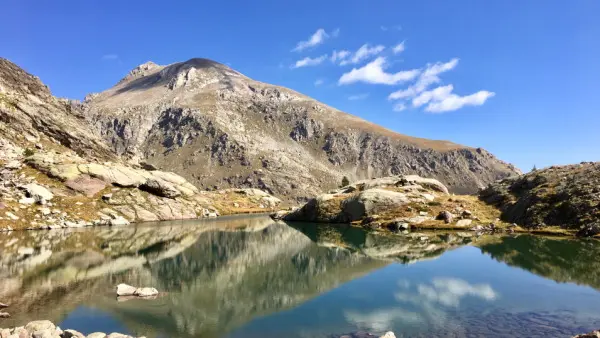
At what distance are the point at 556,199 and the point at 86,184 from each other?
107 m

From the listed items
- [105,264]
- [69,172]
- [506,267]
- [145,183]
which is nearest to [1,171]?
[69,172]

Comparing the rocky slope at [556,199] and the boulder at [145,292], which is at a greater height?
the rocky slope at [556,199]

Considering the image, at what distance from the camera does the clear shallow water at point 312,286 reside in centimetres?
2267

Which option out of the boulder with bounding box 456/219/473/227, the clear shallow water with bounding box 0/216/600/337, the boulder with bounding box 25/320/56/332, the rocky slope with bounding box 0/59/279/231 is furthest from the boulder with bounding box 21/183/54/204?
the boulder with bounding box 456/219/473/227

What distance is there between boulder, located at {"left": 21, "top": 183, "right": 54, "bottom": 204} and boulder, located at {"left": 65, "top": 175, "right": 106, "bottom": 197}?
8.17 metres

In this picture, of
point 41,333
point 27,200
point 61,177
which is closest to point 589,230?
point 41,333

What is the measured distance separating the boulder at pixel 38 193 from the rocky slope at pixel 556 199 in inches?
3951

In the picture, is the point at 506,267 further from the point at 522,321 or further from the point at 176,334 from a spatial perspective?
the point at 176,334

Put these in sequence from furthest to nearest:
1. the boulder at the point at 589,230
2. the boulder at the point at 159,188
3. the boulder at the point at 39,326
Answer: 1. the boulder at the point at 159,188
2. the boulder at the point at 589,230
3. the boulder at the point at 39,326

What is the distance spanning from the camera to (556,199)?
69.1 meters

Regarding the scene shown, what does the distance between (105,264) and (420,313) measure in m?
35.4

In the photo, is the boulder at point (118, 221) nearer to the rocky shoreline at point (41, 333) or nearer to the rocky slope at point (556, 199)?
the rocky shoreline at point (41, 333)

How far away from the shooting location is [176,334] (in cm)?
2091

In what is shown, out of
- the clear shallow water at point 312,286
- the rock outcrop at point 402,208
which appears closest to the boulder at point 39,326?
the clear shallow water at point 312,286
